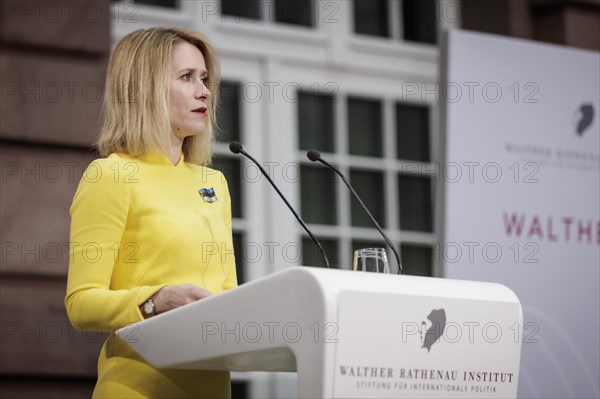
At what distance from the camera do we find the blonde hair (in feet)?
8.23

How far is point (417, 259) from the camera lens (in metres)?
5.43

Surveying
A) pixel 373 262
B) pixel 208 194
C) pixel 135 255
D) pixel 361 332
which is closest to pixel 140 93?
pixel 208 194

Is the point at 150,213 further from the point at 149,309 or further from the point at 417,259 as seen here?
the point at 417,259

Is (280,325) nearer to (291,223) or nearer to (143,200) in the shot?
(143,200)

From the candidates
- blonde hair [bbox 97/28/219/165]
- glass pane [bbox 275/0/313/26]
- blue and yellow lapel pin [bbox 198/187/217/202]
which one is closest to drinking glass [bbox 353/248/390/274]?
blue and yellow lapel pin [bbox 198/187/217/202]

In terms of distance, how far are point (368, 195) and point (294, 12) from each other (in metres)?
0.98

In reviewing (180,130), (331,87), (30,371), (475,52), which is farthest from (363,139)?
(180,130)

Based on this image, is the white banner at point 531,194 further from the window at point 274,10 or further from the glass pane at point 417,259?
the window at point 274,10

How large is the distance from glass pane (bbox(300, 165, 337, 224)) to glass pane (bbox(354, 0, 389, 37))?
82 centimetres

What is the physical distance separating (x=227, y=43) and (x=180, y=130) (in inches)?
102

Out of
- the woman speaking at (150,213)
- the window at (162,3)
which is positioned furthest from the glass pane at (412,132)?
the woman speaking at (150,213)

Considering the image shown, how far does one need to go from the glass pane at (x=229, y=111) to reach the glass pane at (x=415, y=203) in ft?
3.03

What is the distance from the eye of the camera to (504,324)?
200cm

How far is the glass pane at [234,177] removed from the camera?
5.00 metres
